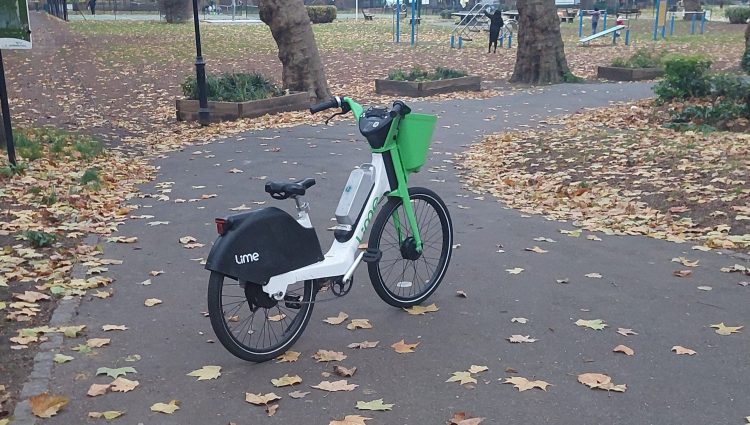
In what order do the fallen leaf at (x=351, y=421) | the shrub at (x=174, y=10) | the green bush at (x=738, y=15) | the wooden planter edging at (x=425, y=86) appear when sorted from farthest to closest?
the shrub at (x=174, y=10)
the green bush at (x=738, y=15)
the wooden planter edging at (x=425, y=86)
the fallen leaf at (x=351, y=421)

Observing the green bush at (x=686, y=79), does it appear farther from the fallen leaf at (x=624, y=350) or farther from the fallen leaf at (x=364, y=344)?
the fallen leaf at (x=364, y=344)

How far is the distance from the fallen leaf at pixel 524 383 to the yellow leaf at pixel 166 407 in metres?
1.64

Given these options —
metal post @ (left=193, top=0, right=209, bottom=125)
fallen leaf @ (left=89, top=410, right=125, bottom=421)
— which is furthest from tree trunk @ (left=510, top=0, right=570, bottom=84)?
fallen leaf @ (left=89, top=410, right=125, bottom=421)

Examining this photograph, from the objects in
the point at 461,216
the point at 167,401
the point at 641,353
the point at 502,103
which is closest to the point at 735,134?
the point at 461,216

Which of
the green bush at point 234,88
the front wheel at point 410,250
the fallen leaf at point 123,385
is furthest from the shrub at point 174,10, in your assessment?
the fallen leaf at point 123,385

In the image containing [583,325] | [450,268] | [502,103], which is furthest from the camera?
[502,103]

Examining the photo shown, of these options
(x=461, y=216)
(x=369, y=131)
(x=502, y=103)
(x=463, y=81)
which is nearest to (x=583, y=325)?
(x=369, y=131)

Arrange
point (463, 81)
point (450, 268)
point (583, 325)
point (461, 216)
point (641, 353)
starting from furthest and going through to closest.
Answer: point (463, 81) < point (461, 216) < point (450, 268) < point (583, 325) < point (641, 353)

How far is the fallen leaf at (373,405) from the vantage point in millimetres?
4035

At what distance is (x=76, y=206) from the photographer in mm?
8203

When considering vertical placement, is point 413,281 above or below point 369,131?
below

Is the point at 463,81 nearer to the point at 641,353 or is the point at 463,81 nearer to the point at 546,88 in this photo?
the point at 546,88

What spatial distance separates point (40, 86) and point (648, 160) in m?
15.8

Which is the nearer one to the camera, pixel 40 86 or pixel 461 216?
pixel 461 216
